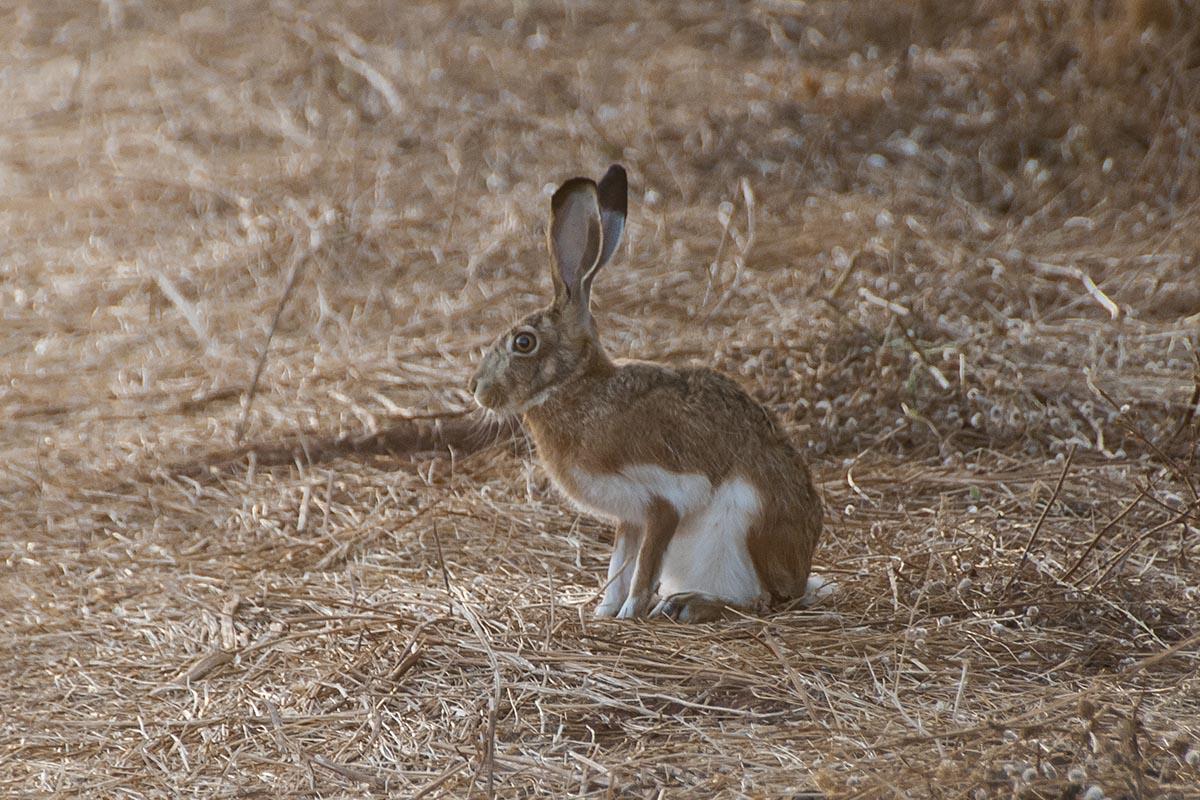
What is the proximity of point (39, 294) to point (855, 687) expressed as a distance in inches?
222

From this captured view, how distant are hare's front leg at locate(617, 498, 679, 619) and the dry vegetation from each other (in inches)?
4.0

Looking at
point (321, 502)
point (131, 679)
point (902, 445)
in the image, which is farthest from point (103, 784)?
point (902, 445)

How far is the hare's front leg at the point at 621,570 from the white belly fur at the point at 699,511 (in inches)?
3.0

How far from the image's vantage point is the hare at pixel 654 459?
439cm

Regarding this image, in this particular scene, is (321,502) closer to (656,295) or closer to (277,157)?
(656,295)

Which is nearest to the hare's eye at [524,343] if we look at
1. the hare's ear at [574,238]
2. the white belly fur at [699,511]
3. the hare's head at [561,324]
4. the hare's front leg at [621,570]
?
the hare's head at [561,324]

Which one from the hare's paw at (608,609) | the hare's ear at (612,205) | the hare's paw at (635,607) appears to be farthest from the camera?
the hare's ear at (612,205)

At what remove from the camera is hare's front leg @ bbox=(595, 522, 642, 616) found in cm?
448

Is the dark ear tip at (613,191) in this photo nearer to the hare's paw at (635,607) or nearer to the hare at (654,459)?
the hare at (654,459)

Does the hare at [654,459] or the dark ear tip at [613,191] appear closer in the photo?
the hare at [654,459]

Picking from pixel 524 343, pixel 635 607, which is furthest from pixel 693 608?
pixel 524 343

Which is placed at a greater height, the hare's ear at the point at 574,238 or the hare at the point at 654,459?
the hare's ear at the point at 574,238

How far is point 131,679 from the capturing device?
4.29 m

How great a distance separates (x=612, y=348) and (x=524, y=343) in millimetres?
2160
